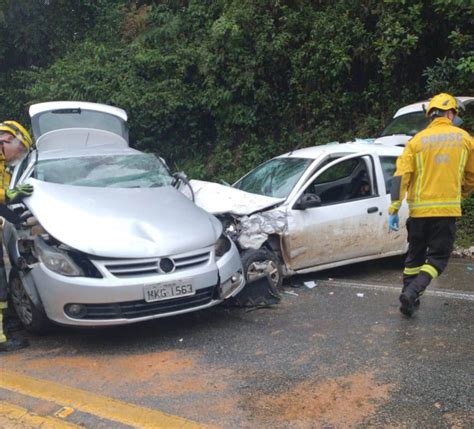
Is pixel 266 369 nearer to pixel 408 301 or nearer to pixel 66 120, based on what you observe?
pixel 408 301

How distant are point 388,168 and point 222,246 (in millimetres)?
2573

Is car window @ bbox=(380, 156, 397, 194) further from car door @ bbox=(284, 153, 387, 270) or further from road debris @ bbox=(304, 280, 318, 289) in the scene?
road debris @ bbox=(304, 280, 318, 289)

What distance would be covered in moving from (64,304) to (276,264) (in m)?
2.22

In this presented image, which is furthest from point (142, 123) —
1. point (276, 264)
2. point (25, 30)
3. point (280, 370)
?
point (280, 370)

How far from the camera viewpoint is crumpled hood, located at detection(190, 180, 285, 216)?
588cm

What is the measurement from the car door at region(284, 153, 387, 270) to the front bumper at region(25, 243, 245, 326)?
5.15 feet

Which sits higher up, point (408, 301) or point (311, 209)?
point (311, 209)

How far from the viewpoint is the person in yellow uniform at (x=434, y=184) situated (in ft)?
15.5

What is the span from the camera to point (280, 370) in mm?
4047

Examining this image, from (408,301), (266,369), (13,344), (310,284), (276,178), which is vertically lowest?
(310,284)

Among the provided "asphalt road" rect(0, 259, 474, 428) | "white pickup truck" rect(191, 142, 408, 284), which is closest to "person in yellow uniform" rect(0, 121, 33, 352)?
"asphalt road" rect(0, 259, 474, 428)

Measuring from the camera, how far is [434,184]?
15.5 ft

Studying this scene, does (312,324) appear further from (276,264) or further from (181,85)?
(181,85)

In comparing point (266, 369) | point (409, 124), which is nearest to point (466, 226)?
point (409, 124)
